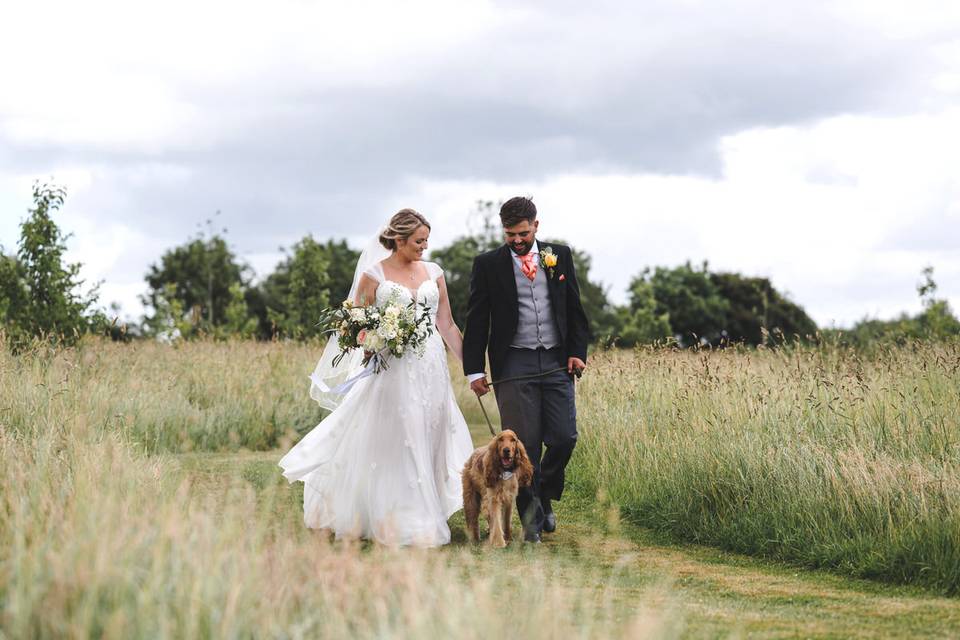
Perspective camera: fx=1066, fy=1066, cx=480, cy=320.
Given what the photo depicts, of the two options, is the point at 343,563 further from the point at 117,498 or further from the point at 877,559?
the point at 877,559

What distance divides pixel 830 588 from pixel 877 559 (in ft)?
1.63

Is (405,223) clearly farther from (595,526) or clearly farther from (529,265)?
(595,526)

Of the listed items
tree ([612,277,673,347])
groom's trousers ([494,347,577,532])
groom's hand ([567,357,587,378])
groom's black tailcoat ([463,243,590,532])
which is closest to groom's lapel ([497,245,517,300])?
groom's black tailcoat ([463,243,590,532])

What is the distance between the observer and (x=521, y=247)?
8.12 meters

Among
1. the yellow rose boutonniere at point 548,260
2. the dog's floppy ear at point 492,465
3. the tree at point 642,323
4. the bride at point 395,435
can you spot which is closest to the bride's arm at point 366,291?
the bride at point 395,435

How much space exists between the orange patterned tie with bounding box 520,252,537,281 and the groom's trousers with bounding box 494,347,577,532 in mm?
585

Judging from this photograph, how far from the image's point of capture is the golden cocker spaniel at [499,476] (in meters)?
7.71

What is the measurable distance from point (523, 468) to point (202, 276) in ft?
166

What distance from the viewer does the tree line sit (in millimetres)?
17344

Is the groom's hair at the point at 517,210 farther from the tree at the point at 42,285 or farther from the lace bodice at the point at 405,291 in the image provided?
the tree at the point at 42,285

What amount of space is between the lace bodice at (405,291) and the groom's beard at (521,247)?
0.97m

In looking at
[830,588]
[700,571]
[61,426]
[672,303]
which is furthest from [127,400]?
[672,303]

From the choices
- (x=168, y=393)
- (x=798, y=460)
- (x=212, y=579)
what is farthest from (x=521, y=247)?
(x=168, y=393)

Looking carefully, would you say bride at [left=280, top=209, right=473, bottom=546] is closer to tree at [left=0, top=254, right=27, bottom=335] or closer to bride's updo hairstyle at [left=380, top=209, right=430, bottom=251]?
bride's updo hairstyle at [left=380, top=209, right=430, bottom=251]
